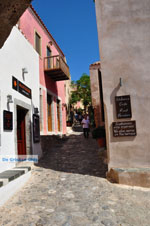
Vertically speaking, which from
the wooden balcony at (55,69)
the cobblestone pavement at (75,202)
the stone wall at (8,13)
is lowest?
the cobblestone pavement at (75,202)

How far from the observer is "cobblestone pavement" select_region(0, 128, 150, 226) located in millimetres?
2984

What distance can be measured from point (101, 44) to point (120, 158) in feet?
11.1

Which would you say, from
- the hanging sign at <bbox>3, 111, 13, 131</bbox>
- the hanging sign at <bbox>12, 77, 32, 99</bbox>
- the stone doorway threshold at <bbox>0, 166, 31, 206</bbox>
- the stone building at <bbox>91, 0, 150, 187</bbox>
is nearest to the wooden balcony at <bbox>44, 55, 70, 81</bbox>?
the hanging sign at <bbox>12, 77, 32, 99</bbox>

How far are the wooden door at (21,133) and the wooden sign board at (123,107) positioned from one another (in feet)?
12.1

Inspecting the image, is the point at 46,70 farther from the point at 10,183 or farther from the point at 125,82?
the point at 10,183

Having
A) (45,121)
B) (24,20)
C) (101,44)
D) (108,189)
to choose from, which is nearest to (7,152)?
(108,189)

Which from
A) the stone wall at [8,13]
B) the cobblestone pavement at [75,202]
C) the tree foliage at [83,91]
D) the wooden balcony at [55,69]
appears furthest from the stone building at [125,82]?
the tree foliage at [83,91]

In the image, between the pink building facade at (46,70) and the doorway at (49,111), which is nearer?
the pink building facade at (46,70)

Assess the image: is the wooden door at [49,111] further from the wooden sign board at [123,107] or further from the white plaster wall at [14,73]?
the wooden sign board at [123,107]

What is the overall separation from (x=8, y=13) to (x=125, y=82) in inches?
163

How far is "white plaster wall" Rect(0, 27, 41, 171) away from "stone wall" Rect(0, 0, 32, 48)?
11.5 ft

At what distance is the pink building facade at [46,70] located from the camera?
10645 mm

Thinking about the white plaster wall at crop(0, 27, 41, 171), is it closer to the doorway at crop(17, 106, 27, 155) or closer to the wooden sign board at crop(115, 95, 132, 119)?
the doorway at crop(17, 106, 27, 155)

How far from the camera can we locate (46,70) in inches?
458
